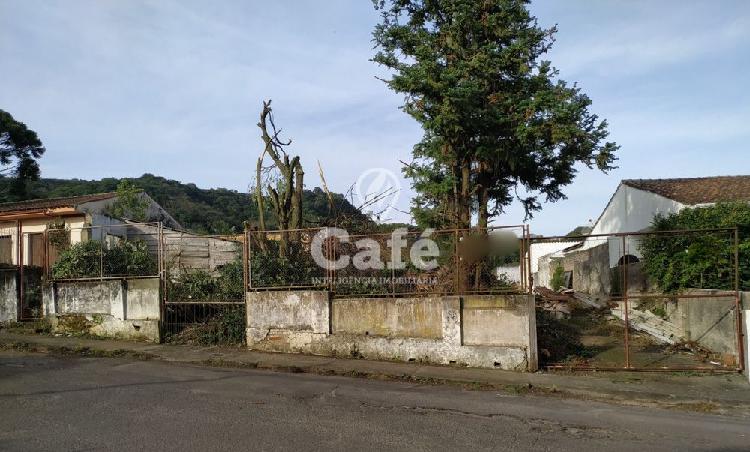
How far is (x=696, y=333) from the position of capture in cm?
1187

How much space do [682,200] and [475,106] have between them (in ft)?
40.4

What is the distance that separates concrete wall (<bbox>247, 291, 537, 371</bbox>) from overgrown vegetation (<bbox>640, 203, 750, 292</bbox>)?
4.70m

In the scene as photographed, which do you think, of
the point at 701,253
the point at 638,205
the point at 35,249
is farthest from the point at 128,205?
the point at 638,205

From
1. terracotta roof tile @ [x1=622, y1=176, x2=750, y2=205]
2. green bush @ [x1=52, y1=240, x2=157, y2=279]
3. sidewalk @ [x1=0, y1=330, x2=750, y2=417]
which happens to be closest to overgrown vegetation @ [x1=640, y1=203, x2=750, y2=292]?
sidewalk @ [x1=0, y1=330, x2=750, y2=417]

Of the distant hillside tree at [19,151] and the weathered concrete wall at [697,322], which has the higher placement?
the distant hillside tree at [19,151]

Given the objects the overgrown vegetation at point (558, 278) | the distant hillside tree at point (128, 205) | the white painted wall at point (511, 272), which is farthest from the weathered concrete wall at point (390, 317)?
the overgrown vegetation at point (558, 278)

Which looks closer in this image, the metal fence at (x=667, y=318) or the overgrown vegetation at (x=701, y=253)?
the metal fence at (x=667, y=318)

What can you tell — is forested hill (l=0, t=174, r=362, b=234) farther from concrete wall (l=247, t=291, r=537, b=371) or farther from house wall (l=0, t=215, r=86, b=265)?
concrete wall (l=247, t=291, r=537, b=371)

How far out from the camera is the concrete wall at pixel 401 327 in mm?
9883

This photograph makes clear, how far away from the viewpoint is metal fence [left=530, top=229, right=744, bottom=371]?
9891 mm

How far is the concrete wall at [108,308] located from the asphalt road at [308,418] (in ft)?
11.9

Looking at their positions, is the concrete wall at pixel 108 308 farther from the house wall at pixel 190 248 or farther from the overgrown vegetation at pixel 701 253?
the overgrown vegetation at pixel 701 253

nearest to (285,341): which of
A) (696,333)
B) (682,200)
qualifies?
(696,333)

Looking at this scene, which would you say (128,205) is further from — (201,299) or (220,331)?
(220,331)
